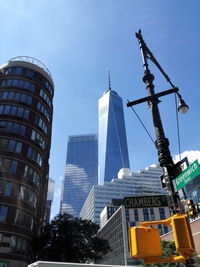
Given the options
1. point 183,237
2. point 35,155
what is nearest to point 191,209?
point 183,237

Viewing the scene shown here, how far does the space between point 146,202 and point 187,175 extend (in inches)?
55.1

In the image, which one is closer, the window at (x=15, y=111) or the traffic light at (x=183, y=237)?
the traffic light at (x=183, y=237)

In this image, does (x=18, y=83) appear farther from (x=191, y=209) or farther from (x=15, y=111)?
(x=191, y=209)

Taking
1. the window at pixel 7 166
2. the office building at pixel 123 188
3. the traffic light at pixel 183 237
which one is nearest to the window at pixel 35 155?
the window at pixel 7 166

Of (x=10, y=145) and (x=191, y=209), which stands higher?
(x=10, y=145)

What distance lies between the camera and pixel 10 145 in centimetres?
3809

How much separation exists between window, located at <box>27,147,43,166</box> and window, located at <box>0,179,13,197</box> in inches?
231

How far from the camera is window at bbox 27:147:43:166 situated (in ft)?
130

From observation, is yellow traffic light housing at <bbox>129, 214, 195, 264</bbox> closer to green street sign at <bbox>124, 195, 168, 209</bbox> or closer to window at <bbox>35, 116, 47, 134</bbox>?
green street sign at <bbox>124, 195, 168, 209</bbox>

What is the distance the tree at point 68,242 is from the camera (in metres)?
35.6

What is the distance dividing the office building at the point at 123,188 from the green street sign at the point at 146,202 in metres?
147

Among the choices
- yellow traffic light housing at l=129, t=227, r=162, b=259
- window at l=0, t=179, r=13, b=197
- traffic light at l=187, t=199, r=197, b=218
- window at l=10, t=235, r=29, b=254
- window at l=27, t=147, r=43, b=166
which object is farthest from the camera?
window at l=27, t=147, r=43, b=166

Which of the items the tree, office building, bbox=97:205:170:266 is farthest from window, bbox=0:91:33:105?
office building, bbox=97:205:170:266

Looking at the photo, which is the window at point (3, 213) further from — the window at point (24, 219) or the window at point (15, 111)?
the window at point (15, 111)
